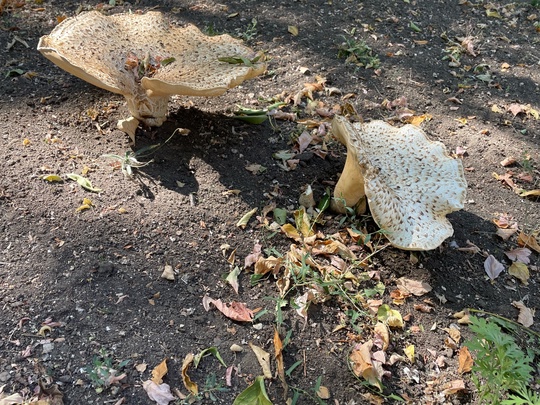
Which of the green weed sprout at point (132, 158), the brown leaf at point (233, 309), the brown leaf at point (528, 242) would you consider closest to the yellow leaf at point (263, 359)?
the brown leaf at point (233, 309)

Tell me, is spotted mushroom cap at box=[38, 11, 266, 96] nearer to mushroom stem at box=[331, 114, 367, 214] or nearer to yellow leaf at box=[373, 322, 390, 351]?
mushroom stem at box=[331, 114, 367, 214]

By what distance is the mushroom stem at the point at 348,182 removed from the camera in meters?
2.89

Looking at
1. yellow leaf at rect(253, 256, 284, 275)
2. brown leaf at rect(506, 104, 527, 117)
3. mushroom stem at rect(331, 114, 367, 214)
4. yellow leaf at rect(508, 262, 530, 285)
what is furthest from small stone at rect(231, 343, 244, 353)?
brown leaf at rect(506, 104, 527, 117)

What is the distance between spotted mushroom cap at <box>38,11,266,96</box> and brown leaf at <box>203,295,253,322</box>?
3.76 ft

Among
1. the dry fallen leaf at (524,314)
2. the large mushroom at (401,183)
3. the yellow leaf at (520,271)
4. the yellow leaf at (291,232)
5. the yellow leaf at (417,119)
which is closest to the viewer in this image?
the large mushroom at (401,183)

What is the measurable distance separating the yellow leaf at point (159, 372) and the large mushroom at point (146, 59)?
1440 millimetres

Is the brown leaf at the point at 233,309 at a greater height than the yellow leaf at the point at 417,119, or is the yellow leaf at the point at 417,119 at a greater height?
the yellow leaf at the point at 417,119

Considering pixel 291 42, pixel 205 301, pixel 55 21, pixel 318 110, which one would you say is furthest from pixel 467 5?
pixel 205 301

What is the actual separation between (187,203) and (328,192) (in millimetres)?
907

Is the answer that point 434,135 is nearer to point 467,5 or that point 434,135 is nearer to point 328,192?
point 328,192

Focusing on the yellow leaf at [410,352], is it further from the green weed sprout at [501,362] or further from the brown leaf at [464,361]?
the green weed sprout at [501,362]

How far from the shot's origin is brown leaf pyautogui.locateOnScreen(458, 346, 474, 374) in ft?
8.57

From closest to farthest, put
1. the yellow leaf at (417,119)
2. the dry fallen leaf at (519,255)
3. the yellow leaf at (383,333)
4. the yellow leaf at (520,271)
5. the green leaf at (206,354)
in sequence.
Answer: the green leaf at (206,354) → the yellow leaf at (383,333) → the yellow leaf at (520,271) → the dry fallen leaf at (519,255) → the yellow leaf at (417,119)

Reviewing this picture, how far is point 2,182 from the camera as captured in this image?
304 cm
